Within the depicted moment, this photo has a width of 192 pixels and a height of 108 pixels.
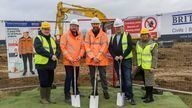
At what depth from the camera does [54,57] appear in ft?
35.5

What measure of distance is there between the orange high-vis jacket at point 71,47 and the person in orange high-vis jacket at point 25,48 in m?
2.85

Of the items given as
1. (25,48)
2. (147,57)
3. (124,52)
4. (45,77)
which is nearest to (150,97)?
(147,57)

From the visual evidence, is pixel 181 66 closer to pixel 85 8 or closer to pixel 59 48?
pixel 85 8

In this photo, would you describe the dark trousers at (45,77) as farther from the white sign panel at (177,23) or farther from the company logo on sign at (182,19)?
the company logo on sign at (182,19)

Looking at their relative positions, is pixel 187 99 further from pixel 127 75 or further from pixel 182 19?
pixel 127 75

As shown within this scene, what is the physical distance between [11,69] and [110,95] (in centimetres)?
335

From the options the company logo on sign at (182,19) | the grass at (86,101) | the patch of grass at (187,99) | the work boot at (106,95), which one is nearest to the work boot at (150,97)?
the grass at (86,101)

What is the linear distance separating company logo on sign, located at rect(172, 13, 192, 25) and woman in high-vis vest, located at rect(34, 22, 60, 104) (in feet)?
12.3

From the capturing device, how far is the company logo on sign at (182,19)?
42.0ft

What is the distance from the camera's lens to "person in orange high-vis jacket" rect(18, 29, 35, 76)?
13709mm

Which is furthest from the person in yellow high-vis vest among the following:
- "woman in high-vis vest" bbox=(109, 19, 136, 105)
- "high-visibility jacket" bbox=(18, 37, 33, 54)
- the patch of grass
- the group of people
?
"high-visibility jacket" bbox=(18, 37, 33, 54)

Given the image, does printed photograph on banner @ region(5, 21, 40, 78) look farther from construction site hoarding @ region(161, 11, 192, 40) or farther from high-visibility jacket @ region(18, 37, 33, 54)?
construction site hoarding @ region(161, 11, 192, 40)

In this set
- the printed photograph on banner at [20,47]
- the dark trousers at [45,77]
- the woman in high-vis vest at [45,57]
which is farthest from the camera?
the printed photograph on banner at [20,47]

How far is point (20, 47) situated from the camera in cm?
1374
